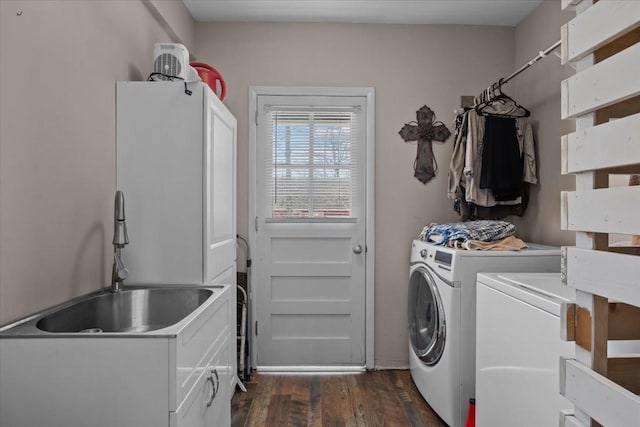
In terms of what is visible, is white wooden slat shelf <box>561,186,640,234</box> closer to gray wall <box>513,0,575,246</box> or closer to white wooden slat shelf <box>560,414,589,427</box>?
white wooden slat shelf <box>560,414,589,427</box>

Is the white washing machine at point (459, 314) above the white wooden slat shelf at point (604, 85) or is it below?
below

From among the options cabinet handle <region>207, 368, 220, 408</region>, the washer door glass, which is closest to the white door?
the washer door glass

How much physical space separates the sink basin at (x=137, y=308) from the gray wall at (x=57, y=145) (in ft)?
0.35

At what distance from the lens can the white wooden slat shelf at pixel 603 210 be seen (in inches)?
34.2

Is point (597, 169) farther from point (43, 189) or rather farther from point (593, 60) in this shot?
point (43, 189)

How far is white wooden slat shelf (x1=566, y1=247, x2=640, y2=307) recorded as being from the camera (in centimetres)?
86

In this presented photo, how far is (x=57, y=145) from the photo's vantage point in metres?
1.65

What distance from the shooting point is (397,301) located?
11.4 feet

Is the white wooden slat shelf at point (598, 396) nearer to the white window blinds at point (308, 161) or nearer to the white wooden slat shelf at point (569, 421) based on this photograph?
the white wooden slat shelf at point (569, 421)

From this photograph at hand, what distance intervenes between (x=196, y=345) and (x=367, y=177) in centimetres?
227

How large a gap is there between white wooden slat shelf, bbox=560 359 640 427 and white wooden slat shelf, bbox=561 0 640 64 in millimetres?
713

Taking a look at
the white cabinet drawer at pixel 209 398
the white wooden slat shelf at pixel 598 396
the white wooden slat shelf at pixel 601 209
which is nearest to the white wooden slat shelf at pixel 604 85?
the white wooden slat shelf at pixel 601 209

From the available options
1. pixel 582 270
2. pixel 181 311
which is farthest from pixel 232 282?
pixel 582 270

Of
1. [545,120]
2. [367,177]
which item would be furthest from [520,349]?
[367,177]
